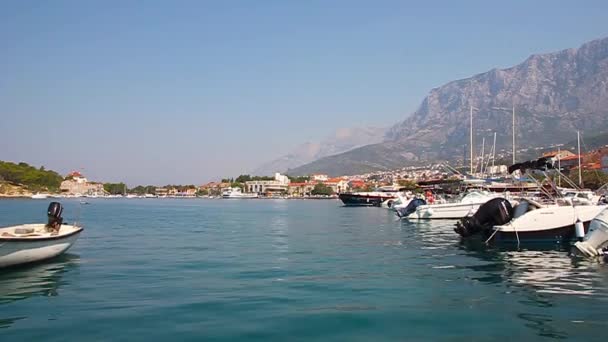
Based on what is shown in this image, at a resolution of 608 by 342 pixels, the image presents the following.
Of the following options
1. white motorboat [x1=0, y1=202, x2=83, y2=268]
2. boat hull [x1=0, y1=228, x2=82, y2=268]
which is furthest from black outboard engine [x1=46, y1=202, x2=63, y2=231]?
boat hull [x1=0, y1=228, x2=82, y2=268]

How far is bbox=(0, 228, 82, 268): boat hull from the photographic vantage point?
17.0 metres

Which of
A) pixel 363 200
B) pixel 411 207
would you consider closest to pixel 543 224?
pixel 411 207

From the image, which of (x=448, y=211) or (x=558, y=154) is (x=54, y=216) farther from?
(x=558, y=154)

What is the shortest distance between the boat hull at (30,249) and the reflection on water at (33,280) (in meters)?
0.27

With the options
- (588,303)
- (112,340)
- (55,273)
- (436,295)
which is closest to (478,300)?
(436,295)

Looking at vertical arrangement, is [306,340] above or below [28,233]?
below

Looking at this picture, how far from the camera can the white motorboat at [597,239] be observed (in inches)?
757

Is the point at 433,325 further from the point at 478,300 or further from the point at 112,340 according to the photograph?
the point at 112,340

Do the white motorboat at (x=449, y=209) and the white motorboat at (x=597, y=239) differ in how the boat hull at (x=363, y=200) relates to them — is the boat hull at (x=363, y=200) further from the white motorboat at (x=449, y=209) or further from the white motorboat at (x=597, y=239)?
the white motorboat at (x=597, y=239)

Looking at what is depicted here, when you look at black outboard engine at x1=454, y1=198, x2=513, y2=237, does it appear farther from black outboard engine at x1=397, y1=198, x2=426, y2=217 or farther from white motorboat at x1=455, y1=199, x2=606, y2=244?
black outboard engine at x1=397, y1=198, x2=426, y2=217

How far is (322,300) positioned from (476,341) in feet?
14.6

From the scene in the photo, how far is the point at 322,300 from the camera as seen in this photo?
13.1m

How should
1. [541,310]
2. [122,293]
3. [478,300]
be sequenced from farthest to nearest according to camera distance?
[122,293], [478,300], [541,310]

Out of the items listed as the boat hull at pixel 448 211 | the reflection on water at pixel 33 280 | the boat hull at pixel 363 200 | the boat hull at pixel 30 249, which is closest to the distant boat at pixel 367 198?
the boat hull at pixel 363 200
